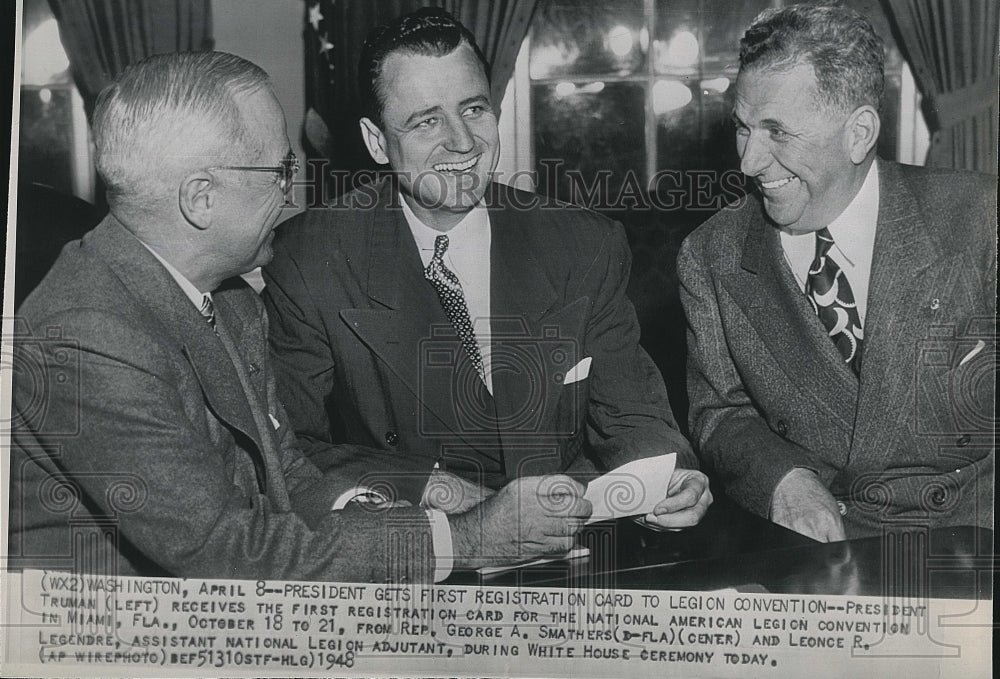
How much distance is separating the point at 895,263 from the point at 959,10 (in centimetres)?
71

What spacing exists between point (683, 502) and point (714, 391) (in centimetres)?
31

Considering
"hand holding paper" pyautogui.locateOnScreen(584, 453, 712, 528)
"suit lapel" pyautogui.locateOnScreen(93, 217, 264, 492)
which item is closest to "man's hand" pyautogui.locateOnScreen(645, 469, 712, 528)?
"hand holding paper" pyautogui.locateOnScreen(584, 453, 712, 528)

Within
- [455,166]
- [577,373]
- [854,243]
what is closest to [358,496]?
[577,373]

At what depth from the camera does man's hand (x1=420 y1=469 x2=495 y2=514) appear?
8.13ft

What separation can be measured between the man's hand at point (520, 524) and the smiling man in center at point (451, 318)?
0.02 metres

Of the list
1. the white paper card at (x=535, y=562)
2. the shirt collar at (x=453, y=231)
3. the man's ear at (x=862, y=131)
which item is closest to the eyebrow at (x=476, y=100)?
the shirt collar at (x=453, y=231)

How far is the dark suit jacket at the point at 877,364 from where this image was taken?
243 cm

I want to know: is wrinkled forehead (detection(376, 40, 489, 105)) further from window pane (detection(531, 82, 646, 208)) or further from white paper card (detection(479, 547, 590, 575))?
white paper card (detection(479, 547, 590, 575))

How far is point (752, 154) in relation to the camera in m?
2.44

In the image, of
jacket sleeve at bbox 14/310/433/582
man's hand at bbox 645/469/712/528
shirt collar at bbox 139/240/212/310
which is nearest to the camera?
jacket sleeve at bbox 14/310/433/582

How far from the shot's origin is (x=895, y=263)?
2.41 metres

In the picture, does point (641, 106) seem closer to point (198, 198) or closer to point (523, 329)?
point (523, 329)

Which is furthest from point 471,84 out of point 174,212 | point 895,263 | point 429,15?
point 895,263

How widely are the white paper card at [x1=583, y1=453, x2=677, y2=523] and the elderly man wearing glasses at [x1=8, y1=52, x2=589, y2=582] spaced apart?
0.08m
